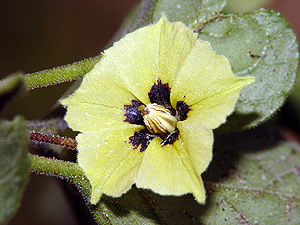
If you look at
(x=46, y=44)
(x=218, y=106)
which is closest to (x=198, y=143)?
(x=218, y=106)

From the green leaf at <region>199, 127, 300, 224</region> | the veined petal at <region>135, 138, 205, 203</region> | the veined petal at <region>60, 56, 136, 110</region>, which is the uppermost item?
the veined petal at <region>60, 56, 136, 110</region>

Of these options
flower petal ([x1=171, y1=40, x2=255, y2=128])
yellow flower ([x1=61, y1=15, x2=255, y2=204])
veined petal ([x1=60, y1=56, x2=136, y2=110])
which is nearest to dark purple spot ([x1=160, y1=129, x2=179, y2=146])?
yellow flower ([x1=61, y1=15, x2=255, y2=204])

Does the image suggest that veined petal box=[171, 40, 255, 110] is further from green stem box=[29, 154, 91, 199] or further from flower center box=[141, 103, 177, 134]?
green stem box=[29, 154, 91, 199]

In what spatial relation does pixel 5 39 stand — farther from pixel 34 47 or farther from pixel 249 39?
pixel 249 39

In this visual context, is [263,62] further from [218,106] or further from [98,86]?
[98,86]

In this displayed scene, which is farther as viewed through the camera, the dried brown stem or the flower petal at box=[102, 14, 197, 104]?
the dried brown stem

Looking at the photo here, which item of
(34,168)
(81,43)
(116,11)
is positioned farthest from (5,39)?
(34,168)

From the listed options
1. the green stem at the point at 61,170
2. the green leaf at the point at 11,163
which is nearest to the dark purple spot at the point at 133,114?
the green stem at the point at 61,170
